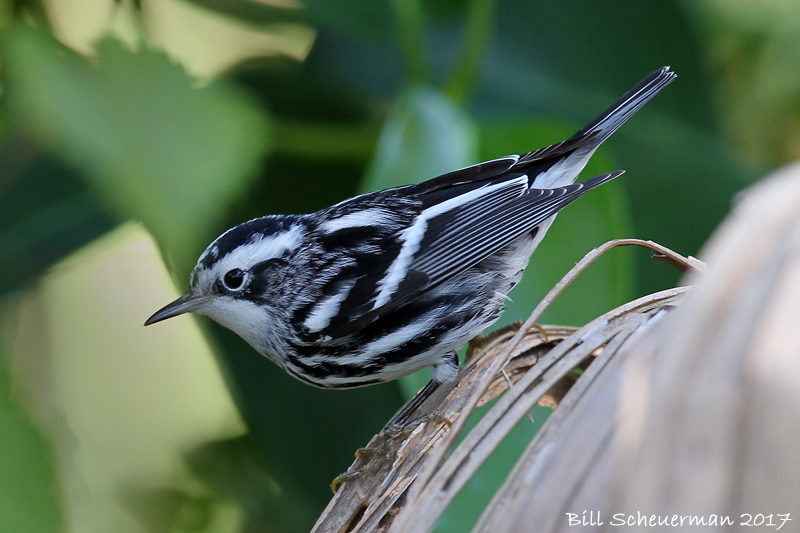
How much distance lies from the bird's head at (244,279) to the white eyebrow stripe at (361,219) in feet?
0.24

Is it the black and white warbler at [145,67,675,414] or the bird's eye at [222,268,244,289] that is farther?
the bird's eye at [222,268,244,289]

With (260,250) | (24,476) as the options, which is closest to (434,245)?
(260,250)

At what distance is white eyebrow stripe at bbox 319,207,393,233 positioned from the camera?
1.30 m

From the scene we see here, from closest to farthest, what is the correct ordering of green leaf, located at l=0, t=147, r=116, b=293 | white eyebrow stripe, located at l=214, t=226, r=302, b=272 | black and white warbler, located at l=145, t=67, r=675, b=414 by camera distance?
1. black and white warbler, located at l=145, t=67, r=675, b=414
2. white eyebrow stripe, located at l=214, t=226, r=302, b=272
3. green leaf, located at l=0, t=147, r=116, b=293

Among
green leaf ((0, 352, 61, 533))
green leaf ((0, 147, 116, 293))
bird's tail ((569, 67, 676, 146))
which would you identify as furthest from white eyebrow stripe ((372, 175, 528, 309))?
green leaf ((0, 147, 116, 293))

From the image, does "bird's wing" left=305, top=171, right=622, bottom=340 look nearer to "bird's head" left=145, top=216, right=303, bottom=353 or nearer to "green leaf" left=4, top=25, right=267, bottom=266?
"bird's head" left=145, top=216, right=303, bottom=353

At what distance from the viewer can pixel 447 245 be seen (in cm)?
125

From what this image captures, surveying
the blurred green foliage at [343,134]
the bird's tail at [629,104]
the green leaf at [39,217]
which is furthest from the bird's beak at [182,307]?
the bird's tail at [629,104]

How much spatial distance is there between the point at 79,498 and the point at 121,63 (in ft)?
3.51

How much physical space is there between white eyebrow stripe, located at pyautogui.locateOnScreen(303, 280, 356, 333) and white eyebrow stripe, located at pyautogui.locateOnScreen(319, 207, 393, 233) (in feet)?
0.39

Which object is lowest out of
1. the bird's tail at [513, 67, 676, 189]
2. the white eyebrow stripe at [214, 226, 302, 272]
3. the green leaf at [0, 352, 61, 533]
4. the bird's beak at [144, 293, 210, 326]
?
the green leaf at [0, 352, 61, 533]

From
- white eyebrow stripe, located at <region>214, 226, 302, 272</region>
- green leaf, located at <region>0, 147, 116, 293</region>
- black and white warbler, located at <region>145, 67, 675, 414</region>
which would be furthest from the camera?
green leaf, located at <region>0, 147, 116, 293</region>

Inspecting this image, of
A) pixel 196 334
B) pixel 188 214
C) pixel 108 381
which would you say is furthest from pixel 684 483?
pixel 108 381

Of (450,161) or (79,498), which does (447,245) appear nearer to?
(450,161)
